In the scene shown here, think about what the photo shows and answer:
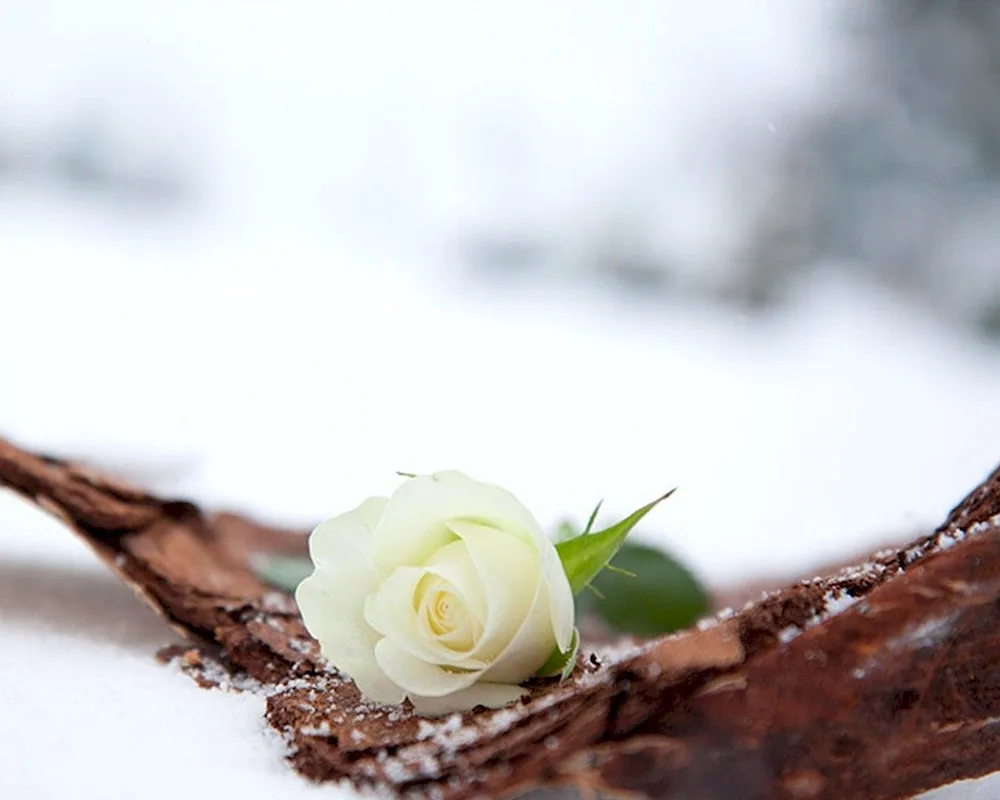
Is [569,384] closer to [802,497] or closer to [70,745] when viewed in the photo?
[802,497]

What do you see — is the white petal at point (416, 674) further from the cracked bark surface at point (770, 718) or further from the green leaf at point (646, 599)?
the green leaf at point (646, 599)

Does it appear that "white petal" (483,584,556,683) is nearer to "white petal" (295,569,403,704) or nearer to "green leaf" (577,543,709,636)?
"white petal" (295,569,403,704)

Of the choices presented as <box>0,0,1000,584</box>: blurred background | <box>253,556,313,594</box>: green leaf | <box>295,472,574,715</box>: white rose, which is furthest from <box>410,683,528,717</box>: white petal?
<box>0,0,1000,584</box>: blurred background

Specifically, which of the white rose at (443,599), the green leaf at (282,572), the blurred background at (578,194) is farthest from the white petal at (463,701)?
the blurred background at (578,194)

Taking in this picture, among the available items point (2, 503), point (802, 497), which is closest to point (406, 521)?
point (2, 503)

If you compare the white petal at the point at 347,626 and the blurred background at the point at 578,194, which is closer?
the white petal at the point at 347,626

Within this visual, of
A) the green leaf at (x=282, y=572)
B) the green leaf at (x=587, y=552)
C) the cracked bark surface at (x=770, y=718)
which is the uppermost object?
the green leaf at (x=282, y=572)

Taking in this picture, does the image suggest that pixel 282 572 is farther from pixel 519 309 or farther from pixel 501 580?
pixel 519 309
